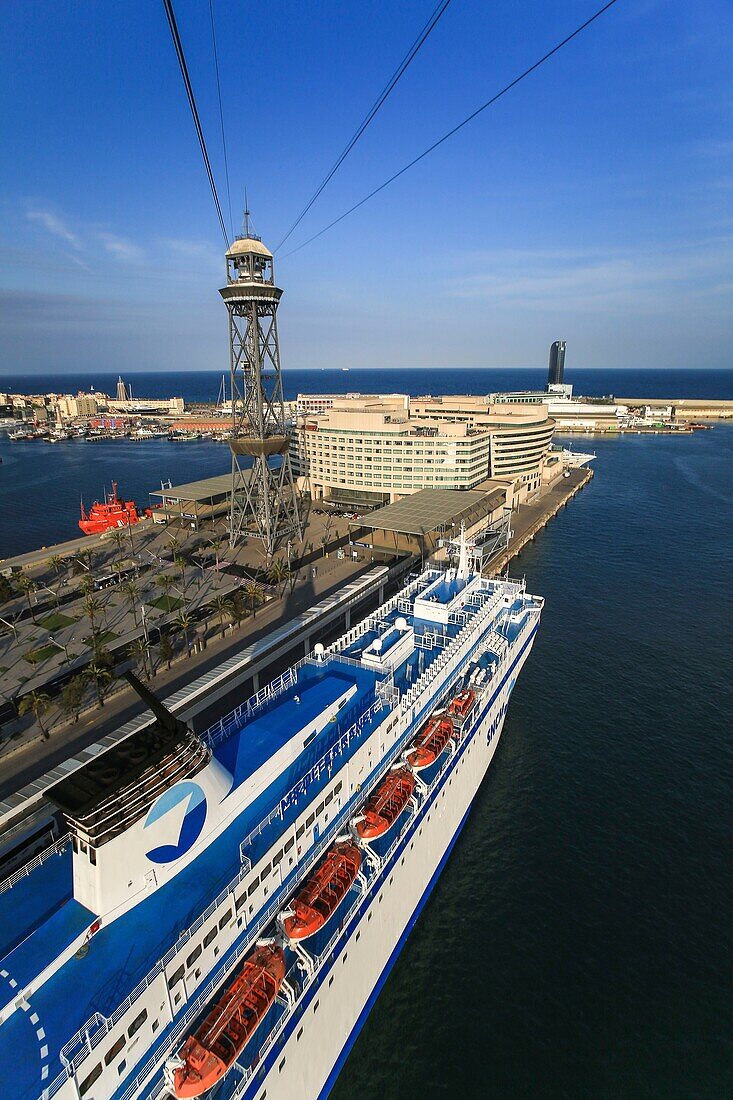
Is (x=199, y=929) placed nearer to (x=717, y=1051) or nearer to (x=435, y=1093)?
(x=435, y=1093)

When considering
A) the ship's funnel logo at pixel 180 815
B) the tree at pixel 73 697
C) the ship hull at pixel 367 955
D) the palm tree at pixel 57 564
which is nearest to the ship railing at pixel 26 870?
the ship's funnel logo at pixel 180 815

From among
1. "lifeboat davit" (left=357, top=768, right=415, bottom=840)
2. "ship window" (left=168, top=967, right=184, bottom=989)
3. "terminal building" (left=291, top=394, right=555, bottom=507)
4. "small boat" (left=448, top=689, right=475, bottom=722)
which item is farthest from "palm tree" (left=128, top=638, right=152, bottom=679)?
"terminal building" (left=291, top=394, right=555, bottom=507)

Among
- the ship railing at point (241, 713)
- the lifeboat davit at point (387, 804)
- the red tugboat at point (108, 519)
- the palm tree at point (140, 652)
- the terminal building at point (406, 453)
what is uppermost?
the terminal building at point (406, 453)

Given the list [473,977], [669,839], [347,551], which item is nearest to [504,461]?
[347,551]

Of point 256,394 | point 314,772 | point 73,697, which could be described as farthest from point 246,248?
point 314,772

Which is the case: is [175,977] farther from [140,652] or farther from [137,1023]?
[140,652]

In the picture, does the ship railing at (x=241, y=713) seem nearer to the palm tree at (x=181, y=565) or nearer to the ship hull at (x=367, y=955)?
the ship hull at (x=367, y=955)
